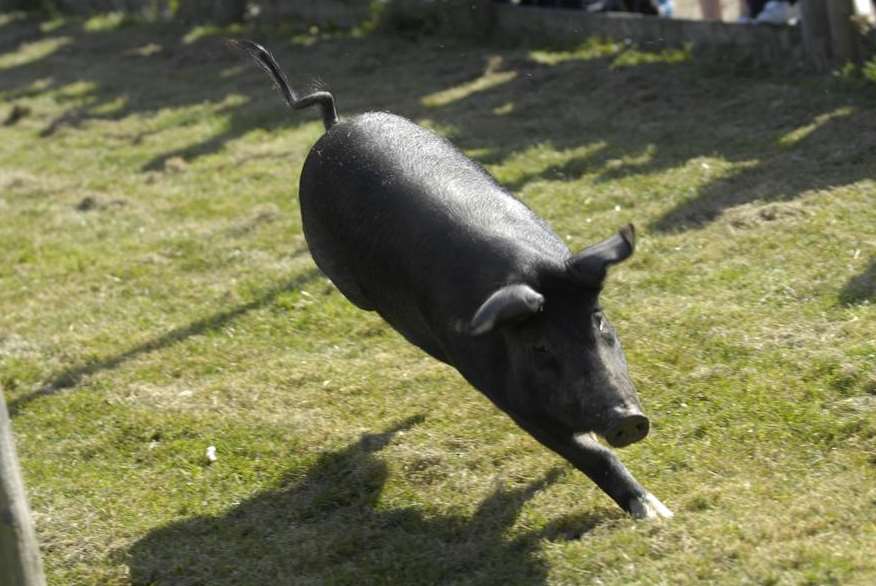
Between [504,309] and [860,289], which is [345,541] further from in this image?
[860,289]

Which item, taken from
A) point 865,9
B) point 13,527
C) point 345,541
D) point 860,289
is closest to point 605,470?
point 345,541

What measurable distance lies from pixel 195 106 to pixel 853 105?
5.61 m

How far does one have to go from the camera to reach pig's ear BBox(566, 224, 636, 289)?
438 centimetres

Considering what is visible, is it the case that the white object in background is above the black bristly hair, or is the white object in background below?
below

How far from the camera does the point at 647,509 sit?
462 cm

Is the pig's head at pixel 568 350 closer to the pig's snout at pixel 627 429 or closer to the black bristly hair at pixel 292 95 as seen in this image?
the pig's snout at pixel 627 429

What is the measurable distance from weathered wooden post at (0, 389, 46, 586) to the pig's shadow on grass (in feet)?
2.41

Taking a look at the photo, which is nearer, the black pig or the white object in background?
the black pig

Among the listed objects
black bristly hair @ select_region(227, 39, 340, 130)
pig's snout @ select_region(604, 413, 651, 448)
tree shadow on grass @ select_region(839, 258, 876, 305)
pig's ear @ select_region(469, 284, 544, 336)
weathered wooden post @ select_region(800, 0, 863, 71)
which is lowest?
tree shadow on grass @ select_region(839, 258, 876, 305)

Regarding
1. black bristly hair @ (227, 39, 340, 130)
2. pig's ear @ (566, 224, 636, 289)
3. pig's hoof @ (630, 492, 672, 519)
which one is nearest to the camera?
pig's ear @ (566, 224, 636, 289)

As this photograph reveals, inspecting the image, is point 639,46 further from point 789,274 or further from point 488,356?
point 488,356

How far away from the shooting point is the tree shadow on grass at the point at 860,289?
6137 mm

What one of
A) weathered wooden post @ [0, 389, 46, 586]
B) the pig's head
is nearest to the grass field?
the pig's head

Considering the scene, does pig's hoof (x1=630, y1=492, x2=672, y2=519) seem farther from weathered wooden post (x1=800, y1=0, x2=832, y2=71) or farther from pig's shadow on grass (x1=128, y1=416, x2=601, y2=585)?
weathered wooden post (x1=800, y1=0, x2=832, y2=71)
